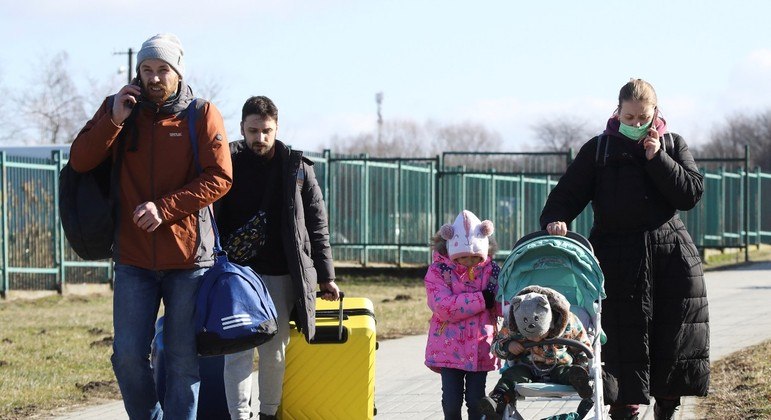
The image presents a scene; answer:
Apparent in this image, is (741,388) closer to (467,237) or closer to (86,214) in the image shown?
(467,237)

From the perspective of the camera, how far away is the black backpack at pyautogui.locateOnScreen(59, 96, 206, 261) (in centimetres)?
584

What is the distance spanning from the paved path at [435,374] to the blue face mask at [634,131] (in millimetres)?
1451

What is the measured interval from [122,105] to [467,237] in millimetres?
2167

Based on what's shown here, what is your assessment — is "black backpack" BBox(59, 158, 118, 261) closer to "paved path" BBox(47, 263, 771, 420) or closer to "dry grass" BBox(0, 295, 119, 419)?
"paved path" BBox(47, 263, 771, 420)

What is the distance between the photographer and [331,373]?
7.30m

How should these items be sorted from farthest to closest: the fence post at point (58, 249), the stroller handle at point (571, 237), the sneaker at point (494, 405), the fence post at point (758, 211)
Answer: the fence post at point (758, 211), the fence post at point (58, 249), the stroller handle at point (571, 237), the sneaker at point (494, 405)

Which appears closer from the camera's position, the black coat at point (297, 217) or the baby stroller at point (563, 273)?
the baby stroller at point (563, 273)

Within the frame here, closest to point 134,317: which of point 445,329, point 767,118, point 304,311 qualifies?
point 304,311

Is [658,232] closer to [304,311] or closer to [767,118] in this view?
[304,311]

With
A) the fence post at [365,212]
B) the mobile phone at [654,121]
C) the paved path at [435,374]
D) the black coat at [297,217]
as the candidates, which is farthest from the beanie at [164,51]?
the fence post at [365,212]

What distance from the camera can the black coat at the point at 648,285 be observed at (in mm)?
6648

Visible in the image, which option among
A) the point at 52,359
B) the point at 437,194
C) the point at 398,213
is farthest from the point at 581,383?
the point at 398,213

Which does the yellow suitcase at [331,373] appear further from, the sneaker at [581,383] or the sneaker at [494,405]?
the sneaker at [581,383]

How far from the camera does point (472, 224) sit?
7102 millimetres
